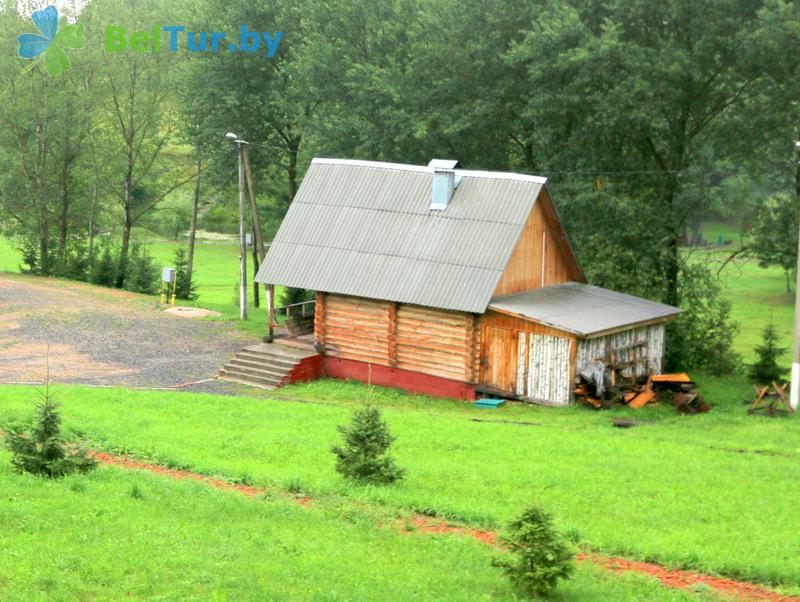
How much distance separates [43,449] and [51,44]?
41977mm

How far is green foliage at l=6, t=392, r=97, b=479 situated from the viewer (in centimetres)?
1670

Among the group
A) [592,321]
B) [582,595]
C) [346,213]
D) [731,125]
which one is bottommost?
[582,595]

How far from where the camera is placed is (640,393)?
28.4m

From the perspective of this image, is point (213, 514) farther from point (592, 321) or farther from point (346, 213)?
point (346, 213)

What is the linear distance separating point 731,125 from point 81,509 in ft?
92.2

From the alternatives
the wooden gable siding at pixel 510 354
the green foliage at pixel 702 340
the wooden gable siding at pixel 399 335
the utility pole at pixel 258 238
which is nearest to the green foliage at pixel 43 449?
the wooden gable siding at pixel 399 335

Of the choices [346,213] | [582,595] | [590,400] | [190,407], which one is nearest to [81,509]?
[582,595]

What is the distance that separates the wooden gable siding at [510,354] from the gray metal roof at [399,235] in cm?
94

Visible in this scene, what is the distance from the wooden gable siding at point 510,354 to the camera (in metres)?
27.8

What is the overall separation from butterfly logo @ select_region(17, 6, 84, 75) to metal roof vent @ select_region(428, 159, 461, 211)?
30.0 meters

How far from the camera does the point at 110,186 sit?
2366 inches

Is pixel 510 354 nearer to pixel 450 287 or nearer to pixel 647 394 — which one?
pixel 450 287

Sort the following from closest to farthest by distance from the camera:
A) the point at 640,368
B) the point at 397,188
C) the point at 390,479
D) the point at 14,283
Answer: the point at 390,479 → the point at 640,368 → the point at 397,188 → the point at 14,283

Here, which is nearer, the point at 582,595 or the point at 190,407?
the point at 582,595
